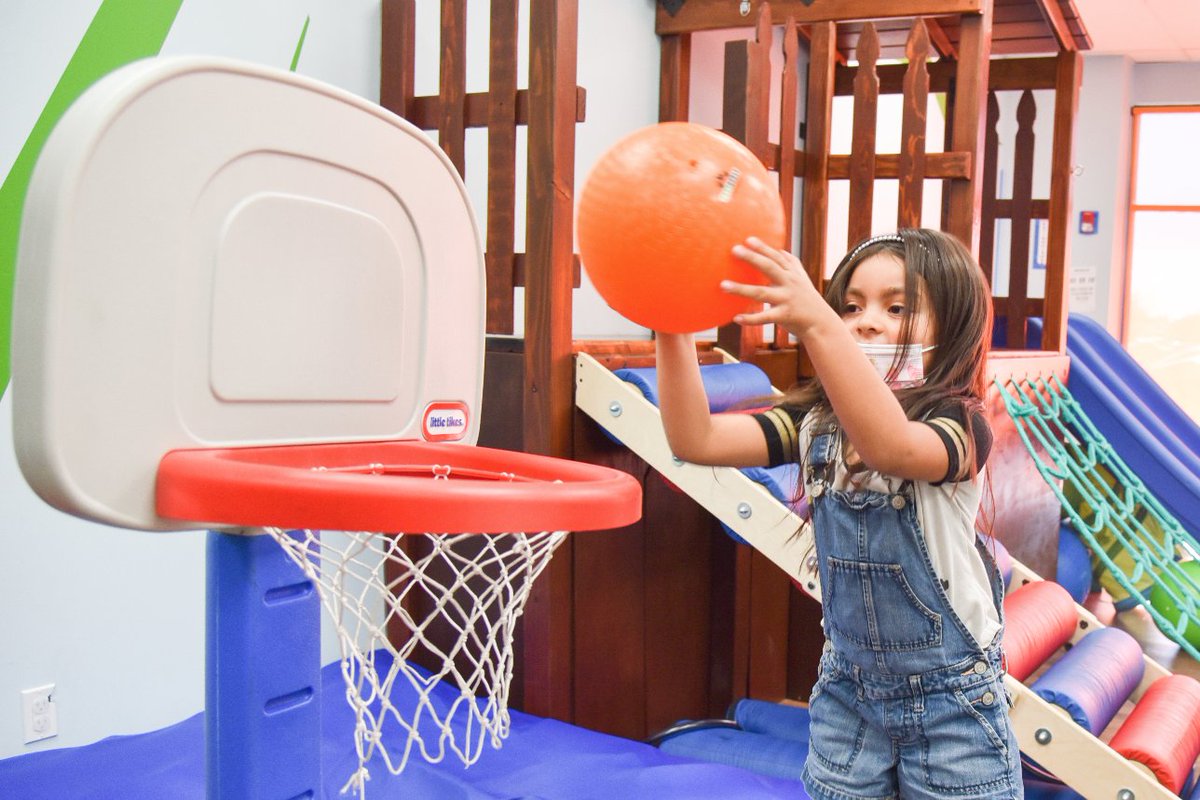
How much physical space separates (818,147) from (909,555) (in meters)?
2.21

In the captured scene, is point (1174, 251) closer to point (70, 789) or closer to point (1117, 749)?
point (1117, 749)

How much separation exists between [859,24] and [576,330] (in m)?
1.94

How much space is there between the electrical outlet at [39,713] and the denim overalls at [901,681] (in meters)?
1.56

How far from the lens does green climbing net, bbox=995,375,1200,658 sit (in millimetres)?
3033

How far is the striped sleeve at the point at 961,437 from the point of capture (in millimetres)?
1223

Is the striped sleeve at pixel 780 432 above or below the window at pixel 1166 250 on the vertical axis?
below

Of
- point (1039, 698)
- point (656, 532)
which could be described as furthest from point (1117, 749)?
point (656, 532)

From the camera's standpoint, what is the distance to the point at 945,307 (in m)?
1.33

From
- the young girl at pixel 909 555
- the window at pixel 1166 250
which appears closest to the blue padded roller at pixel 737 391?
the young girl at pixel 909 555

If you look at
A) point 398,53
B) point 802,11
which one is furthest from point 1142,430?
point 398,53

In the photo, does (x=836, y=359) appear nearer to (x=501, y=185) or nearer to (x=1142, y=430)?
(x=501, y=185)

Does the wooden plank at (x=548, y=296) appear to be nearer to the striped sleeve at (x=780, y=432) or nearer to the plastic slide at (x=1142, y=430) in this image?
the striped sleeve at (x=780, y=432)

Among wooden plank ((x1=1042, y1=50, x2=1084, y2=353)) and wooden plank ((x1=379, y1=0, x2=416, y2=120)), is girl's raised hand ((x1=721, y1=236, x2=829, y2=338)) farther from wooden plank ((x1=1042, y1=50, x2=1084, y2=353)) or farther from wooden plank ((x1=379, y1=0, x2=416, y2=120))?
wooden plank ((x1=1042, y1=50, x2=1084, y2=353))

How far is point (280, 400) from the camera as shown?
137 cm
